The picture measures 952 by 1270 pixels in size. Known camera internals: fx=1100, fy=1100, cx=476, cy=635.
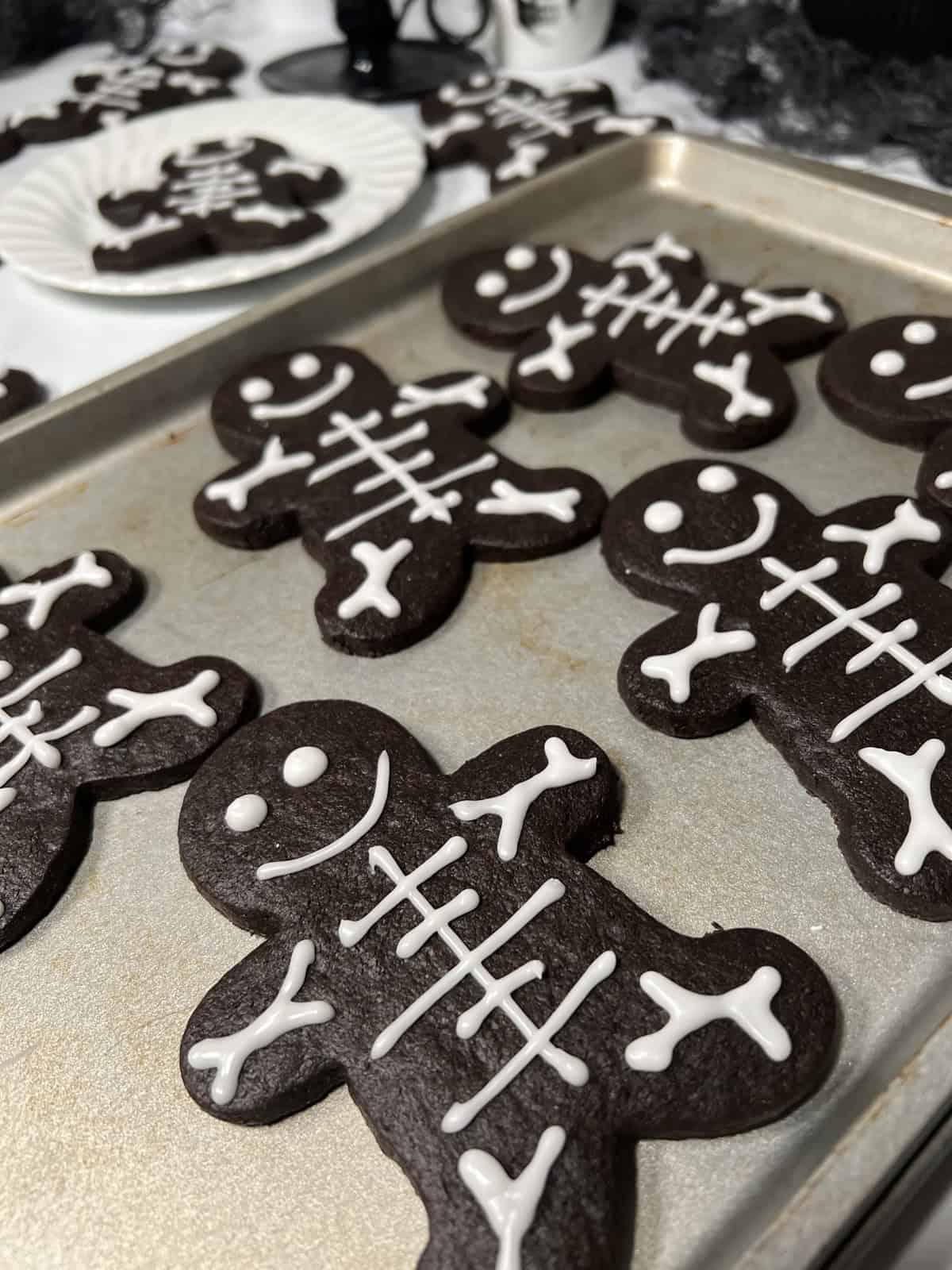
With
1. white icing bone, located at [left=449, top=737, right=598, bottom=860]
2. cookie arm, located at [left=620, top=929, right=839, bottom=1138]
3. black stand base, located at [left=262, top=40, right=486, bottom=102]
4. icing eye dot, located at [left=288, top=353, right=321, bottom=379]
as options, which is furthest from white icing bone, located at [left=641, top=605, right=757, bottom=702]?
black stand base, located at [left=262, top=40, right=486, bottom=102]

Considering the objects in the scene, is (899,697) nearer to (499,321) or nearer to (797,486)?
(797,486)

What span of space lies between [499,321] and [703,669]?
0.61m

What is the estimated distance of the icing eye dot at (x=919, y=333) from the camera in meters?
1.23

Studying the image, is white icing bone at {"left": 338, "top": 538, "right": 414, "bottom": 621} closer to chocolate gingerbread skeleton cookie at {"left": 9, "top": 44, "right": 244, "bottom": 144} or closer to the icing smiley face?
the icing smiley face

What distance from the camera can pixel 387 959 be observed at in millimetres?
808

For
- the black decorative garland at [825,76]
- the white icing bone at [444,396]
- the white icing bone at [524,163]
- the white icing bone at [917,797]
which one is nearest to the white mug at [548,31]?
the black decorative garland at [825,76]

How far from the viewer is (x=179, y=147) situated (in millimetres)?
1779

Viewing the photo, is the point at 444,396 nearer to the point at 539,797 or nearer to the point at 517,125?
the point at 539,797

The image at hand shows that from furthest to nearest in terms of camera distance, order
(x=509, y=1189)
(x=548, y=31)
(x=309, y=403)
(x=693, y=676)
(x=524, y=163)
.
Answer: (x=548, y=31)
(x=524, y=163)
(x=309, y=403)
(x=693, y=676)
(x=509, y=1189)

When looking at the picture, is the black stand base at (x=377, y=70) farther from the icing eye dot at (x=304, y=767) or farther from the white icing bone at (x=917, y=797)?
the white icing bone at (x=917, y=797)

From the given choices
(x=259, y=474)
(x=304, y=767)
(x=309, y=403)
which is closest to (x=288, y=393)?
(x=309, y=403)

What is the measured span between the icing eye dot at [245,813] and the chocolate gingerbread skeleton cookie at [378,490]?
202mm

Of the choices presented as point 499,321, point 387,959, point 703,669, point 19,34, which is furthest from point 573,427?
point 19,34

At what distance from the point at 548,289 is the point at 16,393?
67 centimetres
